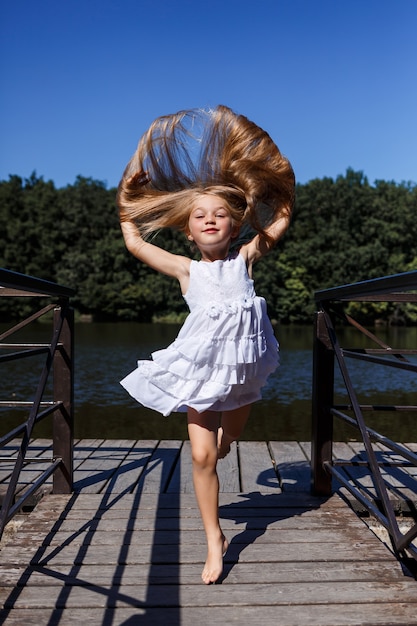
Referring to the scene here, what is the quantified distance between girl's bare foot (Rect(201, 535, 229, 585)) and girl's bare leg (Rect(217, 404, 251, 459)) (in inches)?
18.5

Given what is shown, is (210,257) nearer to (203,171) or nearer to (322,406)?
(203,171)

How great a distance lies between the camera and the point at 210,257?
2.53 metres

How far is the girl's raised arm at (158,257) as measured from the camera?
2500 millimetres

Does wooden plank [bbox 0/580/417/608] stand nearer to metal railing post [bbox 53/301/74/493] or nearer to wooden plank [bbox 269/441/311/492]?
metal railing post [bbox 53/301/74/493]

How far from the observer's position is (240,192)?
2.59 m

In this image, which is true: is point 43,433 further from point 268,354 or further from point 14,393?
point 268,354

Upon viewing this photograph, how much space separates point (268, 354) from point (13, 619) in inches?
50.7

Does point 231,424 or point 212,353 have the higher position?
point 212,353

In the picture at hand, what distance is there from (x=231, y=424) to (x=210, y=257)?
0.70 metres

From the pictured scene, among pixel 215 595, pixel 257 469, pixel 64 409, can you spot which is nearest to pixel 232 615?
pixel 215 595

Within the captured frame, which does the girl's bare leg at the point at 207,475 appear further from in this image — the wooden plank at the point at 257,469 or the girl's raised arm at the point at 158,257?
the wooden plank at the point at 257,469

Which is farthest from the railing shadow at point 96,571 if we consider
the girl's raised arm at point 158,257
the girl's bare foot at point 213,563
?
the girl's raised arm at point 158,257

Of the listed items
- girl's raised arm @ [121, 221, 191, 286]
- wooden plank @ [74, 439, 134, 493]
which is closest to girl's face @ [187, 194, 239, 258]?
girl's raised arm @ [121, 221, 191, 286]

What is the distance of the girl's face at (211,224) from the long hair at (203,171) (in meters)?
0.07
